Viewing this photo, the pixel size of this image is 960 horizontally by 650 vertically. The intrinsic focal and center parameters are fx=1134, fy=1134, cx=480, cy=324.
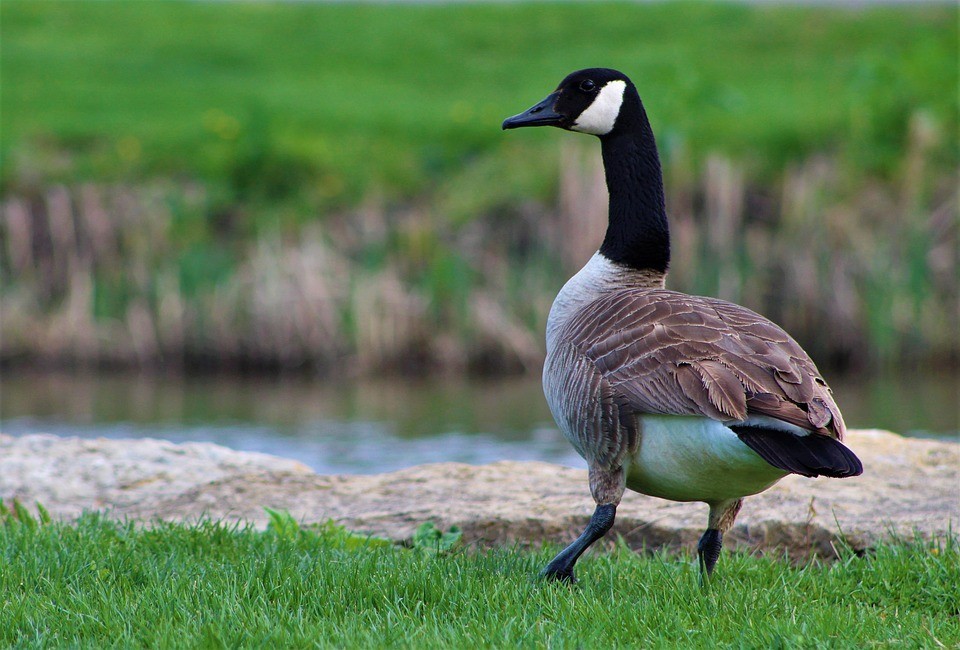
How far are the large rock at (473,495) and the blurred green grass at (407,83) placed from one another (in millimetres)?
10330

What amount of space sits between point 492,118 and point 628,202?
661 inches

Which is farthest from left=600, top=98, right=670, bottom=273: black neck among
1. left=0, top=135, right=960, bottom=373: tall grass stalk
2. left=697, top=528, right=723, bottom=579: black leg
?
left=0, top=135, right=960, bottom=373: tall grass stalk

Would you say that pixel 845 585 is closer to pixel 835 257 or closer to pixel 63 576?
pixel 63 576

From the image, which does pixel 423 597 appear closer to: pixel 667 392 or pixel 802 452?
pixel 667 392

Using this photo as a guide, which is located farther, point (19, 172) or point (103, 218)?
point (19, 172)

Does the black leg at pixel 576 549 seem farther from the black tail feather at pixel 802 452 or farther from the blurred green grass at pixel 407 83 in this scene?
the blurred green grass at pixel 407 83

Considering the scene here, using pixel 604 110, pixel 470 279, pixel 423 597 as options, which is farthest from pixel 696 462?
pixel 470 279

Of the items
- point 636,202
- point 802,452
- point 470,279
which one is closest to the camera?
point 802,452

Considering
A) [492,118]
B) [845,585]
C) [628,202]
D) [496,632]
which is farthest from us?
[492,118]

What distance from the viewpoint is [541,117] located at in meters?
5.34

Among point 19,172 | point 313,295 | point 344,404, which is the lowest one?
point 344,404

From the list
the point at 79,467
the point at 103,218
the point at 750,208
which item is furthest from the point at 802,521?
the point at 103,218

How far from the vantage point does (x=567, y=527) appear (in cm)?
559

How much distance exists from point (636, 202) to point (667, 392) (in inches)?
56.0
